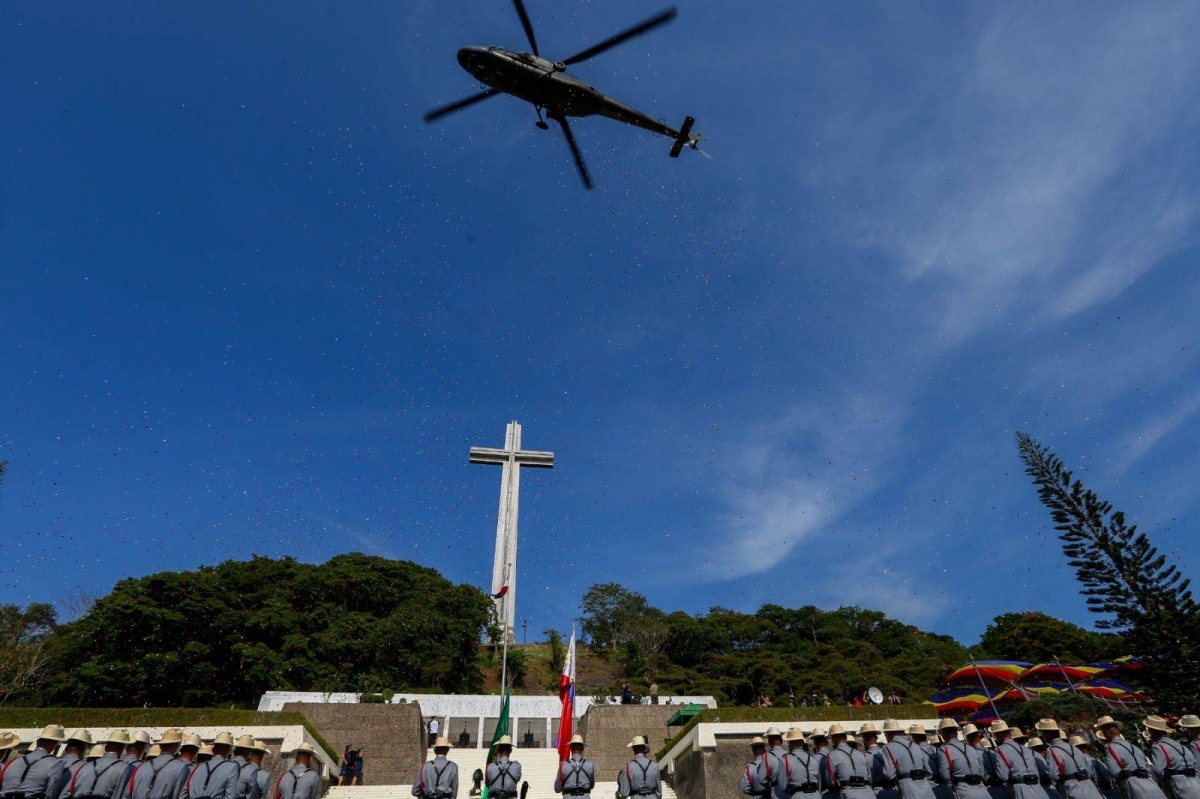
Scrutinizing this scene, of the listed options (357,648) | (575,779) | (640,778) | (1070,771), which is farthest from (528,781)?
(357,648)

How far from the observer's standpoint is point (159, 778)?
8914 millimetres

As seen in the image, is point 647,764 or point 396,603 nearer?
point 647,764

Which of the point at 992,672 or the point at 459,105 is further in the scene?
the point at 992,672

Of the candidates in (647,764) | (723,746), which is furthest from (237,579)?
(647,764)

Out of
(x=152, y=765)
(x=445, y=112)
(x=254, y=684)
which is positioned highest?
(x=445, y=112)

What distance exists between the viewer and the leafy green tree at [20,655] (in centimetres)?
3538

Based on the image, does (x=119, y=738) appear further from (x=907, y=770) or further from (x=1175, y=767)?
(x=1175, y=767)

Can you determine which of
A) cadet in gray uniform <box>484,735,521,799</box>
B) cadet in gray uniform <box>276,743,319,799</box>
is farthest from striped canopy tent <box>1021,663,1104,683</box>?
cadet in gray uniform <box>276,743,319,799</box>

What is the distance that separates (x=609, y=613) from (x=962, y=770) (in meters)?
71.2

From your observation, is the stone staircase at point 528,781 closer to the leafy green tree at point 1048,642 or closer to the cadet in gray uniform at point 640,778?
the cadet in gray uniform at point 640,778

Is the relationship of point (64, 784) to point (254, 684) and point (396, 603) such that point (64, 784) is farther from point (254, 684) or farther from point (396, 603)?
point (396, 603)

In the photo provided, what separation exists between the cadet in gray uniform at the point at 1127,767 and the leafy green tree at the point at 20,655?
150ft

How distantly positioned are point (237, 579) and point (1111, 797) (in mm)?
45141

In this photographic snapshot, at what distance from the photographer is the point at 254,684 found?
35250 mm
